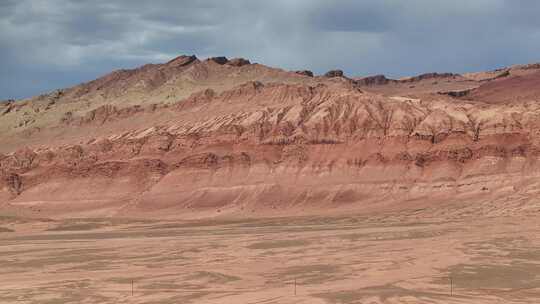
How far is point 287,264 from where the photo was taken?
31953mm

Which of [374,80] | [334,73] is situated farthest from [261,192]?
[374,80]

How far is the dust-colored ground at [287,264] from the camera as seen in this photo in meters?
24.0

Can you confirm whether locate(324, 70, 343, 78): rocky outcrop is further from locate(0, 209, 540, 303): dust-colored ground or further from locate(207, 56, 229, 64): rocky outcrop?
locate(0, 209, 540, 303): dust-colored ground

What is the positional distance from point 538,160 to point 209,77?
172 ft

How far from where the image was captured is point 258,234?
156 feet

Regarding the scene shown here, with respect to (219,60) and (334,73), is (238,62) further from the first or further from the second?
(334,73)

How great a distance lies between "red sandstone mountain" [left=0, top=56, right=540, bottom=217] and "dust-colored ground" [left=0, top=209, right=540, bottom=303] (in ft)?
44.9

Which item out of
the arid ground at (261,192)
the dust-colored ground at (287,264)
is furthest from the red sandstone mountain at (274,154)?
the dust-colored ground at (287,264)

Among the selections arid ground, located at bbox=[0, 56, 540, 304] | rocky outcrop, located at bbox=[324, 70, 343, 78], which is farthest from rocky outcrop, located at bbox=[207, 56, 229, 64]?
rocky outcrop, located at bbox=[324, 70, 343, 78]

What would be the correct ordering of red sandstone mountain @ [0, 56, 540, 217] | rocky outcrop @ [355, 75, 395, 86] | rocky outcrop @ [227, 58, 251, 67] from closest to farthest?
red sandstone mountain @ [0, 56, 540, 217], rocky outcrop @ [227, 58, 251, 67], rocky outcrop @ [355, 75, 395, 86]

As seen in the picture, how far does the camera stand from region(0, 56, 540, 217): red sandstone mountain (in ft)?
221

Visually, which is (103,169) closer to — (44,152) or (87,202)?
(87,202)

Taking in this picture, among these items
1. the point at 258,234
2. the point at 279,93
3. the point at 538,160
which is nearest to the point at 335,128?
→ the point at 279,93

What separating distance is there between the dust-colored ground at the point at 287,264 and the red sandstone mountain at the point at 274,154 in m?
13.7
